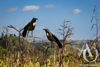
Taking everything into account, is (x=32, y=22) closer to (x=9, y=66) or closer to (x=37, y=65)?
(x=9, y=66)

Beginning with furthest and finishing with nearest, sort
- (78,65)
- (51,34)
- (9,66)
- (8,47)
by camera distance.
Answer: (78,65)
(9,66)
(8,47)
(51,34)

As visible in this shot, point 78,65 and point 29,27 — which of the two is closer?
point 29,27

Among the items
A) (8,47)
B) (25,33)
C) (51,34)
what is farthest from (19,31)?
(8,47)

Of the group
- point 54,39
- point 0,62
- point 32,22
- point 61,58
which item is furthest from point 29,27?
point 0,62

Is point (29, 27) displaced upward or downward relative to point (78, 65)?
upward

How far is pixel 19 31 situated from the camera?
1.14 m

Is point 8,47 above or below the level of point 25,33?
below

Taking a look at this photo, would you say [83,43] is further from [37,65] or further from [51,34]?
[51,34]

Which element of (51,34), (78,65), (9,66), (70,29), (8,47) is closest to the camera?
(51,34)

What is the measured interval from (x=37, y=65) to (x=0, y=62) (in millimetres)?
473

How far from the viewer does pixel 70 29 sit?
3.79 feet

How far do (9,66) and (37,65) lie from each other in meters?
0.61

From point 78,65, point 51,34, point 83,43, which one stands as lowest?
point 78,65

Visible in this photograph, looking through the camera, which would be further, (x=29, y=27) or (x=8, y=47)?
(x=8, y=47)
